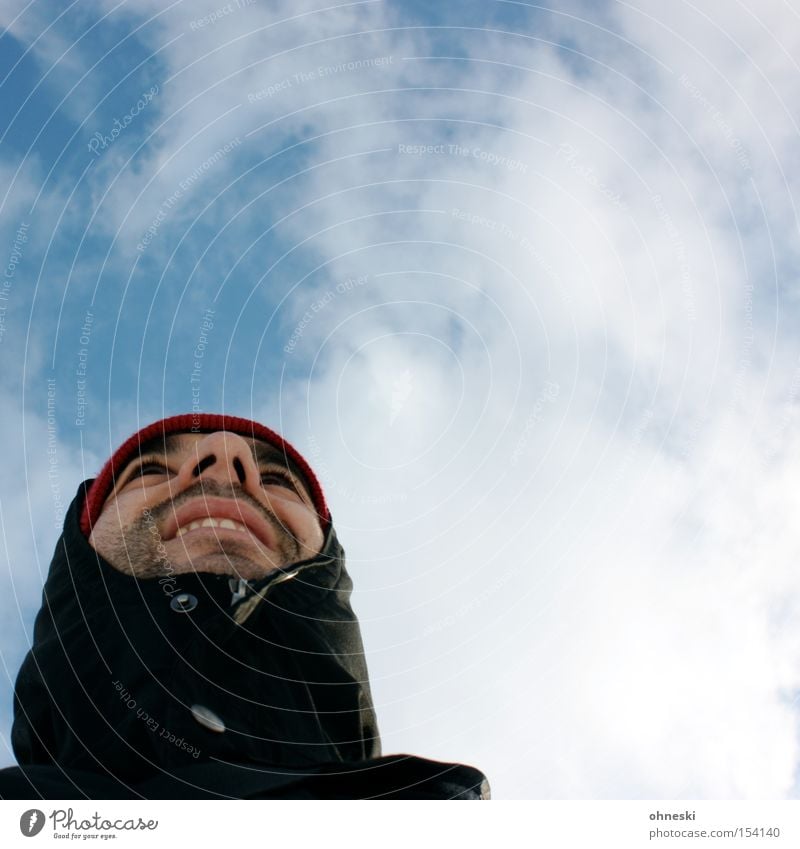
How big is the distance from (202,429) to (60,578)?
12.7ft

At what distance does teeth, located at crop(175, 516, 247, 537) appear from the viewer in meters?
14.2

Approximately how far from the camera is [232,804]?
30.2ft

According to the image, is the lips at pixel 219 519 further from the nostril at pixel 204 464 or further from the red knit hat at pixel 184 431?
the red knit hat at pixel 184 431

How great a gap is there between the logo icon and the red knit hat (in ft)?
21.0

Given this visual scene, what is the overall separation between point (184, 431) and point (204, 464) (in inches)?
48.6

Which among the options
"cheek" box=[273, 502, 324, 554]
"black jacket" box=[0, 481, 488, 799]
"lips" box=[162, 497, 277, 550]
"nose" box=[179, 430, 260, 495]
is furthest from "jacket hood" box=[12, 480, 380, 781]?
"nose" box=[179, 430, 260, 495]

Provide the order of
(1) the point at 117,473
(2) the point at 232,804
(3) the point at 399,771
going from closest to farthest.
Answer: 1. (2) the point at 232,804
2. (3) the point at 399,771
3. (1) the point at 117,473

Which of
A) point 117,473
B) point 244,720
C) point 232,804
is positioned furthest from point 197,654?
point 117,473

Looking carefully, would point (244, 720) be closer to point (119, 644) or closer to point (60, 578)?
point (119, 644)

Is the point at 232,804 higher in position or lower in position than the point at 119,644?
Answer: lower

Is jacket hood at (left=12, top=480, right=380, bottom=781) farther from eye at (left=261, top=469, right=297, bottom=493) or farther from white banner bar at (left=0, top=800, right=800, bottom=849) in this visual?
eye at (left=261, top=469, right=297, bottom=493)

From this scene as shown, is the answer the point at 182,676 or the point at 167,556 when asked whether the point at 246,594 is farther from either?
Result: the point at 167,556

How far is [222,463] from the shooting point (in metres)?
15.3

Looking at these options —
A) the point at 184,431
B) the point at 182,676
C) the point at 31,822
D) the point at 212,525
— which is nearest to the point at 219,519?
the point at 212,525
